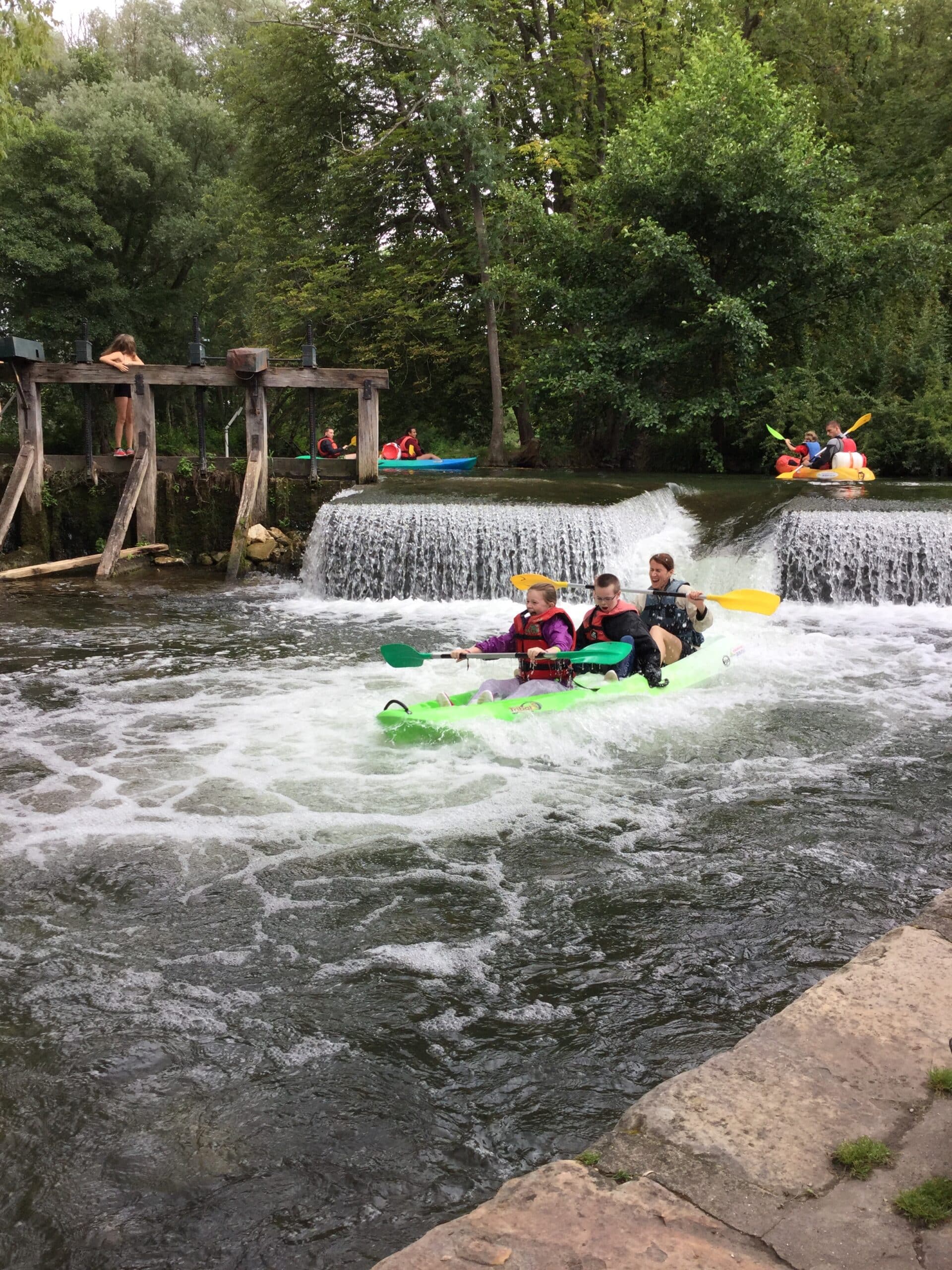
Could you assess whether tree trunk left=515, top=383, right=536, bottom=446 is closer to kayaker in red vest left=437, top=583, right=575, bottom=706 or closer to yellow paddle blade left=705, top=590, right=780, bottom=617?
yellow paddle blade left=705, top=590, right=780, bottom=617

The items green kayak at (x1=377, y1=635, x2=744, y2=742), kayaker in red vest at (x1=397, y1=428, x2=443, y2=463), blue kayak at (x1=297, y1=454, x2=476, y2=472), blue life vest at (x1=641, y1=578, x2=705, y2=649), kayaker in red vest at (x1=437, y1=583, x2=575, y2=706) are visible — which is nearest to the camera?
green kayak at (x1=377, y1=635, x2=744, y2=742)

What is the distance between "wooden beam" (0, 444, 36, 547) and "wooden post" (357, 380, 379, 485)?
157 inches

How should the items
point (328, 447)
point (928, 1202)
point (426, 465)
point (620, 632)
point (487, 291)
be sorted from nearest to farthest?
point (928, 1202) → point (620, 632) → point (328, 447) → point (426, 465) → point (487, 291)

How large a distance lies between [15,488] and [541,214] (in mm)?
9569

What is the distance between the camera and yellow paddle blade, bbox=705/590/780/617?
8125 millimetres

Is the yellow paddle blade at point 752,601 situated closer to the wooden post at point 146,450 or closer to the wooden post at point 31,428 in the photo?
the wooden post at point 146,450

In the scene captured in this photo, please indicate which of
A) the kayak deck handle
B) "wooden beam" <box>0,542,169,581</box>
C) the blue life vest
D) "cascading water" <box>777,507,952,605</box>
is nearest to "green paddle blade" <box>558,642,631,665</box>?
the kayak deck handle

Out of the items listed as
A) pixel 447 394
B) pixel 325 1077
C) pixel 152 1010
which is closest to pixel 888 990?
pixel 325 1077

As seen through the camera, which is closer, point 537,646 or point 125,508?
point 537,646

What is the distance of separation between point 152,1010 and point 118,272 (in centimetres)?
2289

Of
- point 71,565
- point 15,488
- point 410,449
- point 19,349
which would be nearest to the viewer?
point 71,565

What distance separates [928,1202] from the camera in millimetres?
2066

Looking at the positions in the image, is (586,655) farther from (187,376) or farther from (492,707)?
(187,376)

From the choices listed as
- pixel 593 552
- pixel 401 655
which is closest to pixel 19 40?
pixel 593 552
